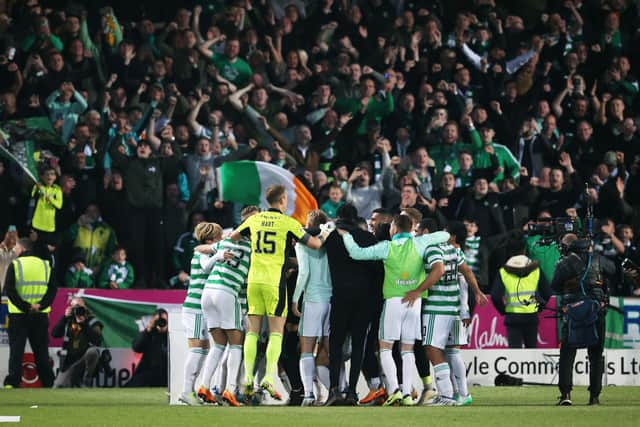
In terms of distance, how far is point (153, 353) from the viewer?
1864 centimetres

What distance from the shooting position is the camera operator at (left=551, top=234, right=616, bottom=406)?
13.8 metres

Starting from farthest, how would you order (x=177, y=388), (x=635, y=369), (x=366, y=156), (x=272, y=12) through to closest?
(x=272, y=12) → (x=366, y=156) → (x=635, y=369) → (x=177, y=388)

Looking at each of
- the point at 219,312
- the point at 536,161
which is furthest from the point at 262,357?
the point at 536,161

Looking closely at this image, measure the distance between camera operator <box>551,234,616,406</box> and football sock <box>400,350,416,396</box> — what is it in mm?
1636

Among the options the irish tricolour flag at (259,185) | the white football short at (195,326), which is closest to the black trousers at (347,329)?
the white football short at (195,326)

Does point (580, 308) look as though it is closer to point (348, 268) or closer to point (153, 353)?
point (348, 268)

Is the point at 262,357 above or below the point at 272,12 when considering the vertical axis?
below

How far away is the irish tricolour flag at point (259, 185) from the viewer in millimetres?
19984

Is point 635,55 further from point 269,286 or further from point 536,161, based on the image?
point 269,286

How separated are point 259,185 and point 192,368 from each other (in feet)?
21.0

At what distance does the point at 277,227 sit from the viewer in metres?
13.8

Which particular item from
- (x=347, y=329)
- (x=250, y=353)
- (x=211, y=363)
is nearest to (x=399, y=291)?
(x=347, y=329)

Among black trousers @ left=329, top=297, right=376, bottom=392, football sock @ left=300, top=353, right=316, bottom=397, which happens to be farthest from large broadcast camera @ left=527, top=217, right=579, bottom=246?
football sock @ left=300, top=353, right=316, bottom=397

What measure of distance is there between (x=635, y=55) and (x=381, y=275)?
12831mm
